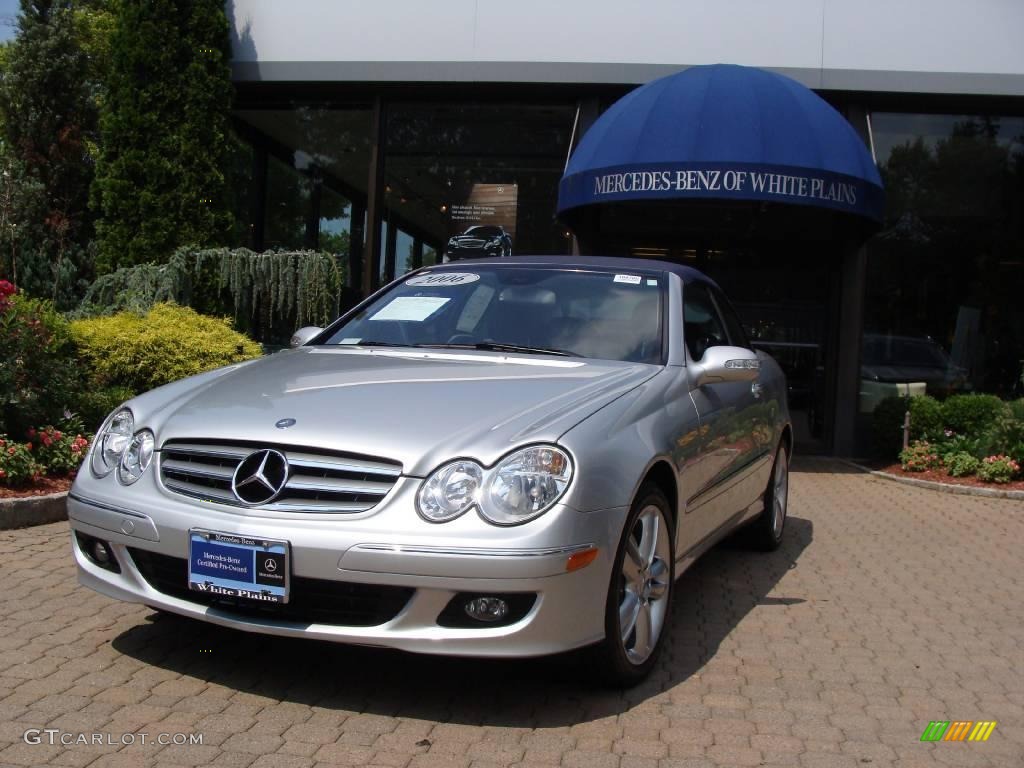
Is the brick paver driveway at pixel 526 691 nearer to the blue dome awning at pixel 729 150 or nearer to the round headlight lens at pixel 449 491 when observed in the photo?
the round headlight lens at pixel 449 491

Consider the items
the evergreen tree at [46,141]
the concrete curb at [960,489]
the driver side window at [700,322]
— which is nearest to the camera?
the driver side window at [700,322]

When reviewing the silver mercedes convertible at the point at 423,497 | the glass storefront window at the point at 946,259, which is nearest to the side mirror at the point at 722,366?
the silver mercedes convertible at the point at 423,497

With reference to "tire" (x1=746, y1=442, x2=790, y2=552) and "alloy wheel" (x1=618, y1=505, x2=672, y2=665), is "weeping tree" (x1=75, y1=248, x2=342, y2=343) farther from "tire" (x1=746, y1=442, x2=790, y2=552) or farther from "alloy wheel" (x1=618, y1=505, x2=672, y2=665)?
"alloy wheel" (x1=618, y1=505, x2=672, y2=665)

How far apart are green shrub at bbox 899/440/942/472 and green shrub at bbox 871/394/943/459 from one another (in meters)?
0.20

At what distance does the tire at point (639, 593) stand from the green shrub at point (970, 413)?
7.30 meters

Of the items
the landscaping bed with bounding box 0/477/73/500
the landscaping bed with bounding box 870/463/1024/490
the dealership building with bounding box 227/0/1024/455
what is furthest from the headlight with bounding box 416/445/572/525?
the dealership building with bounding box 227/0/1024/455

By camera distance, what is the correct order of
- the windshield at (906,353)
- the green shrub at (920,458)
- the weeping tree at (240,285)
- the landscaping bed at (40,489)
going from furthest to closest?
the windshield at (906,353), the green shrub at (920,458), the weeping tree at (240,285), the landscaping bed at (40,489)

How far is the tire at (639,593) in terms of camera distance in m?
3.42

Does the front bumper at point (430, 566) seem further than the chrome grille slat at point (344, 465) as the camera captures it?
No

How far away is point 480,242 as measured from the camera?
11.5 meters

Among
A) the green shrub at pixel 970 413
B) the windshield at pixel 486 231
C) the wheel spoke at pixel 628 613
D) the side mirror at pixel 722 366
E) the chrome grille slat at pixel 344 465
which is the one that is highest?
the windshield at pixel 486 231

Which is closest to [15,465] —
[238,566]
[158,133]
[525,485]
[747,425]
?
[238,566]

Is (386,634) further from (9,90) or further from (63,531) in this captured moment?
(9,90)

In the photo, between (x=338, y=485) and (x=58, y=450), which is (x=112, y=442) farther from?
(x=58, y=450)
